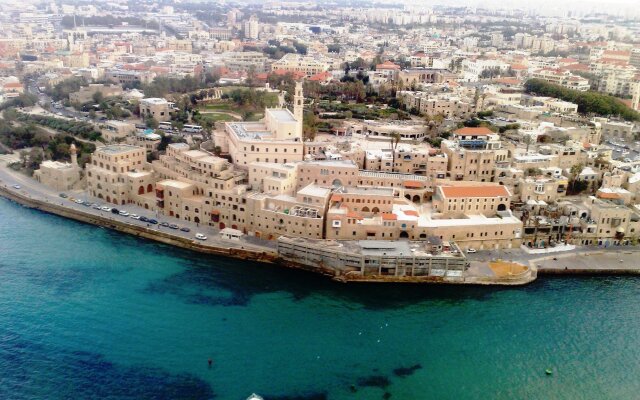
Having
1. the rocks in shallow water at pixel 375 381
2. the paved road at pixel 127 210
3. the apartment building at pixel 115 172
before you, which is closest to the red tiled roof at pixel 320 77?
the apartment building at pixel 115 172

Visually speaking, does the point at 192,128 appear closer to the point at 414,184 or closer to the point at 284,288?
the point at 414,184

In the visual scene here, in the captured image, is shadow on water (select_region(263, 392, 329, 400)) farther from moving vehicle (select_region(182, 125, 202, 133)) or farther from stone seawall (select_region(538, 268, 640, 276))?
moving vehicle (select_region(182, 125, 202, 133))

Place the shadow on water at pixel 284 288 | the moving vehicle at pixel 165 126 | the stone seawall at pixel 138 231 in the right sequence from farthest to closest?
1. the moving vehicle at pixel 165 126
2. the stone seawall at pixel 138 231
3. the shadow on water at pixel 284 288

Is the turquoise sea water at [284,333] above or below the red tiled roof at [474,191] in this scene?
below

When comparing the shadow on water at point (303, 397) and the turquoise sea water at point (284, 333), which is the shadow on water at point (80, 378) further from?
the shadow on water at point (303, 397)

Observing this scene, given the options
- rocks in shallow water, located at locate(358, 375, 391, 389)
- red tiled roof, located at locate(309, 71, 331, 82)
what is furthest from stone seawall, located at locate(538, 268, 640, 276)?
red tiled roof, located at locate(309, 71, 331, 82)

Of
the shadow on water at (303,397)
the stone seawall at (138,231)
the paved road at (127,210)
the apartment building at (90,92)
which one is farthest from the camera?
the apartment building at (90,92)

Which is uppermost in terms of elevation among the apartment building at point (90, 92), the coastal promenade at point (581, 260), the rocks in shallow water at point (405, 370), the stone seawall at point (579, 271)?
the apartment building at point (90, 92)
